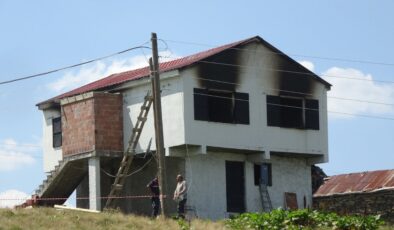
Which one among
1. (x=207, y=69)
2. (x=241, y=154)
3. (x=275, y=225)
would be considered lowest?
(x=275, y=225)

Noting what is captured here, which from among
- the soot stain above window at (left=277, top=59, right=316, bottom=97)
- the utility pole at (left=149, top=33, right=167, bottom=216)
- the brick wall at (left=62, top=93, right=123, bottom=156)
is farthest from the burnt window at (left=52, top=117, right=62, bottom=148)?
the utility pole at (left=149, top=33, right=167, bottom=216)

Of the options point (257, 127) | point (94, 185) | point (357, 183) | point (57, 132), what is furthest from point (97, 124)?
point (357, 183)

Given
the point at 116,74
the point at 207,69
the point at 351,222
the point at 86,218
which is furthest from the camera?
the point at 116,74

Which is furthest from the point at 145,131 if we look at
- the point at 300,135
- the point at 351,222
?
the point at 351,222

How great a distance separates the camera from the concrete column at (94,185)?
1847 inches

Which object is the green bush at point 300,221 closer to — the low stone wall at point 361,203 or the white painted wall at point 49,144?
the low stone wall at point 361,203

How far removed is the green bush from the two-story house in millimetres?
5520

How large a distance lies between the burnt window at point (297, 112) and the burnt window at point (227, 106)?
1.99m

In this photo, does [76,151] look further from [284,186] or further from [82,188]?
[284,186]

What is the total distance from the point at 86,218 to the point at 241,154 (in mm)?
12155

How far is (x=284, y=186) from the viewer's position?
5022cm

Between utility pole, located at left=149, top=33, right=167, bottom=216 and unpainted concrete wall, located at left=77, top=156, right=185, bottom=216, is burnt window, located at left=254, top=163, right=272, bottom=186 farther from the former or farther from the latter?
utility pole, located at left=149, top=33, right=167, bottom=216

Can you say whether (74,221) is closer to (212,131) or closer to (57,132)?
(212,131)

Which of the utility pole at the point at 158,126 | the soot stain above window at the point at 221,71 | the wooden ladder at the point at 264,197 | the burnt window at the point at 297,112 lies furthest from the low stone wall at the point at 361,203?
the utility pole at the point at 158,126
